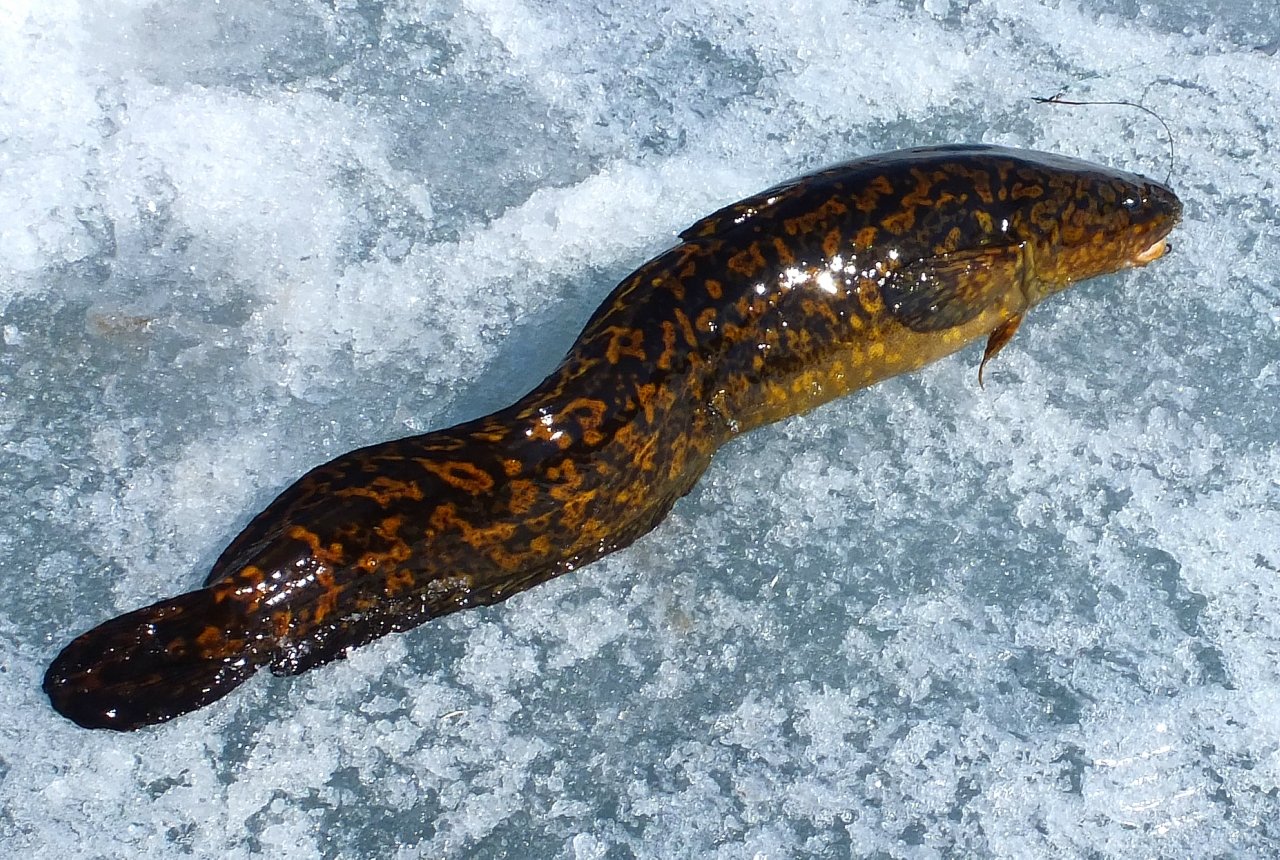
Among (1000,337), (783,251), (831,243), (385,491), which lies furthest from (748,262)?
(385,491)

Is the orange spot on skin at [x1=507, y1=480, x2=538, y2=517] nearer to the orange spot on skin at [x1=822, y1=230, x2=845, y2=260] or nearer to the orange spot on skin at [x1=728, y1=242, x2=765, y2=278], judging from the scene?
the orange spot on skin at [x1=728, y1=242, x2=765, y2=278]

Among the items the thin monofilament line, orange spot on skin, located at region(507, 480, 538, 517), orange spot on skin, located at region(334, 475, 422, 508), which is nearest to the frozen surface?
the thin monofilament line

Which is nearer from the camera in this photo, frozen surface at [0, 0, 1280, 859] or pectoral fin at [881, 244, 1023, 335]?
frozen surface at [0, 0, 1280, 859]

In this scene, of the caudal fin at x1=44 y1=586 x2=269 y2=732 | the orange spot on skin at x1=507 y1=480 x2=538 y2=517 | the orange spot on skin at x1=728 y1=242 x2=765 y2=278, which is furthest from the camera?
the orange spot on skin at x1=728 y1=242 x2=765 y2=278

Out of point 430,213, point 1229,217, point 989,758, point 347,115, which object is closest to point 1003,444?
point 989,758

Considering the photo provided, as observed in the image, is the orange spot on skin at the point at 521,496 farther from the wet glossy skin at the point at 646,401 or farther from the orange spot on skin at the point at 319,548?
the orange spot on skin at the point at 319,548

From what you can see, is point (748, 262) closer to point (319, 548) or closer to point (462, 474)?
point (462, 474)
